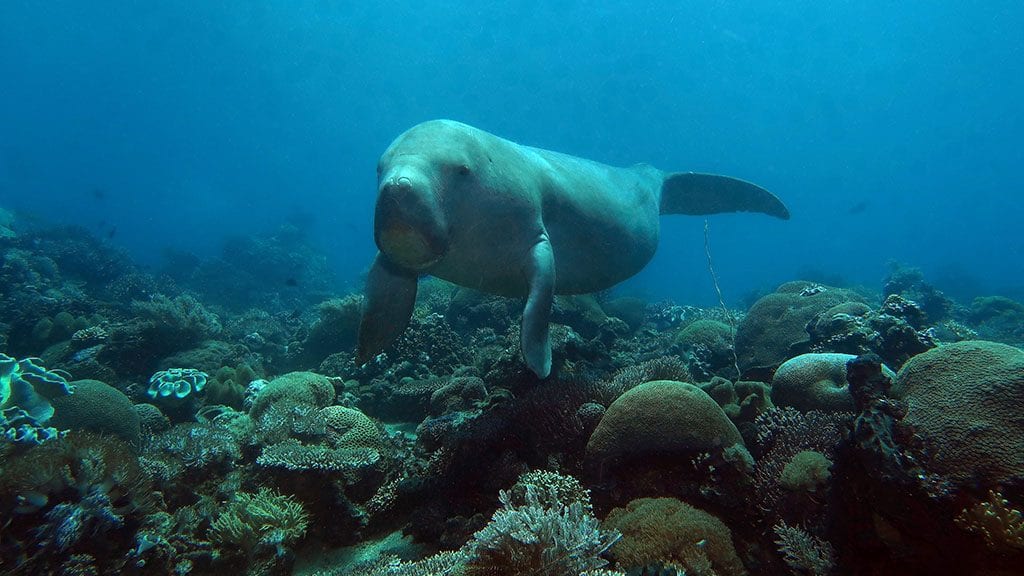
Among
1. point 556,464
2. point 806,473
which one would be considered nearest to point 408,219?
point 556,464

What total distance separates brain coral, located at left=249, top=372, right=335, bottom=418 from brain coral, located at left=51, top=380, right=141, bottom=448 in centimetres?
154

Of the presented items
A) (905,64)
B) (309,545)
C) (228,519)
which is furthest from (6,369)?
(905,64)

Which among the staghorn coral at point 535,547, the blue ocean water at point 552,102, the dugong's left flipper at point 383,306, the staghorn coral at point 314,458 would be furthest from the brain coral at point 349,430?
the blue ocean water at point 552,102

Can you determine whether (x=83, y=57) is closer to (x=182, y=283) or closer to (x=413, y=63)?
(x=413, y=63)

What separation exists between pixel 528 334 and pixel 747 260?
195852mm

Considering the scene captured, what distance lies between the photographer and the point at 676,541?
3.25m

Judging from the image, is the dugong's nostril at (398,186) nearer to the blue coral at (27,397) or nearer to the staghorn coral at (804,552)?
the staghorn coral at (804,552)

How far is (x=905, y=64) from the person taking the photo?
11056 centimetres

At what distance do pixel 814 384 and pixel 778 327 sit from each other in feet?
13.5

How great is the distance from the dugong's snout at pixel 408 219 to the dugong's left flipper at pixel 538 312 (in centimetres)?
129

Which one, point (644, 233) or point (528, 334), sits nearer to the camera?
Answer: point (528, 334)

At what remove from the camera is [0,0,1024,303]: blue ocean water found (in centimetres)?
9031

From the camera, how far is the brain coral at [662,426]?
4211 millimetres

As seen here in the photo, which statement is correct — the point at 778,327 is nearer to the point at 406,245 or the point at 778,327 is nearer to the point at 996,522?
the point at 996,522
